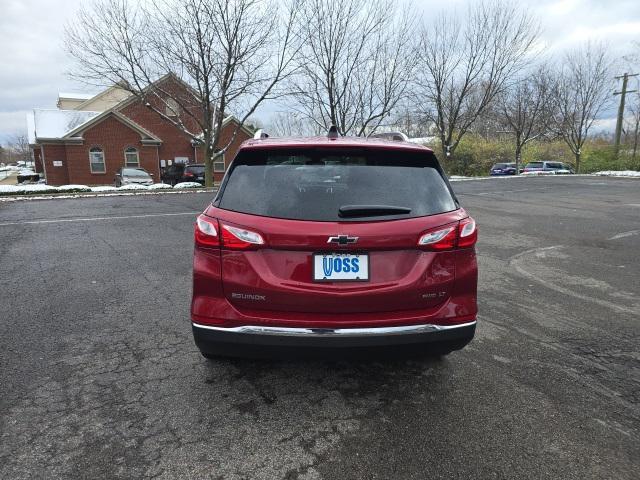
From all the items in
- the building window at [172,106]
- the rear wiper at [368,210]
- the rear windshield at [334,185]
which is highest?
the building window at [172,106]

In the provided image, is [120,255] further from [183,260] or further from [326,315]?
[326,315]

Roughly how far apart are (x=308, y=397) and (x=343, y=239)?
1.13 meters

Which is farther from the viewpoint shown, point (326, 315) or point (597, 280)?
point (597, 280)

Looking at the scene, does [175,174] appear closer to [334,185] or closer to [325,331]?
[334,185]

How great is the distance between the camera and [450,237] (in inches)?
102

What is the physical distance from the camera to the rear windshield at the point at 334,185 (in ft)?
8.40

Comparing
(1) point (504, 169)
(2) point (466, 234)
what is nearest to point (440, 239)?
(2) point (466, 234)

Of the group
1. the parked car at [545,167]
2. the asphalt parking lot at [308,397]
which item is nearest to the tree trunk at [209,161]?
the asphalt parking lot at [308,397]

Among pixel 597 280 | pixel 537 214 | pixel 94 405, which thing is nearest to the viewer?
pixel 94 405

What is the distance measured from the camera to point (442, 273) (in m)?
2.57

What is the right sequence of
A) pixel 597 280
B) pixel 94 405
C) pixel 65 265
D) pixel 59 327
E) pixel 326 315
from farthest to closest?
1. pixel 65 265
2. pixel 597 280
3. pixel 59 327
4. pixel 94 405
5. pixel 326 315

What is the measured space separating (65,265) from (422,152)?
557 cm

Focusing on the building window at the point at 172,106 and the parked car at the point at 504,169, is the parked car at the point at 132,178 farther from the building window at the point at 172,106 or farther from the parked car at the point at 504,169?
the parked car at the point at 504,169

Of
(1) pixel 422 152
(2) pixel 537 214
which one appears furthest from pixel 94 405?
(2) pixel 537 214
